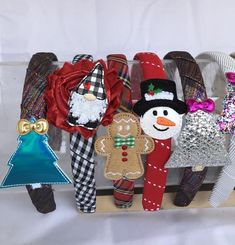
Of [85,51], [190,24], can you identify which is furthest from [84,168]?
[190,24]

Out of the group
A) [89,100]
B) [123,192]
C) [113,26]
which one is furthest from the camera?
[113,26]

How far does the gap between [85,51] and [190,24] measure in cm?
24

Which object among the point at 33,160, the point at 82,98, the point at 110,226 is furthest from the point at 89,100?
the point at 110,226

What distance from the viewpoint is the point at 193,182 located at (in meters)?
0.57

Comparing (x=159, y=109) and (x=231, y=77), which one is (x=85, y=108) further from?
(x=231, y=77)

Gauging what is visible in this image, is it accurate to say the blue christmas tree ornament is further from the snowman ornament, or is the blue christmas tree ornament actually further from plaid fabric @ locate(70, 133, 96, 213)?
the snowman ornament

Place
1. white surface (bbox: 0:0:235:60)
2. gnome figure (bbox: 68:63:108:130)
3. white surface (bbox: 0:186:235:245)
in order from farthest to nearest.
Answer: white surface (bbox: 0:0:235:60) → white surface (bbox: 0:186:235:245) → gnome figure (bbox: 68:63:108:130)

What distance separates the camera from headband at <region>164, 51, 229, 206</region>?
52 centimetres

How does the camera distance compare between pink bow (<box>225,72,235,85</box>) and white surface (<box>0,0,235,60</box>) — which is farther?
white surface (<box>0,0,235,60</box>)

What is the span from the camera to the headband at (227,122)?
1.76 feet

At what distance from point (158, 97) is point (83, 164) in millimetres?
146

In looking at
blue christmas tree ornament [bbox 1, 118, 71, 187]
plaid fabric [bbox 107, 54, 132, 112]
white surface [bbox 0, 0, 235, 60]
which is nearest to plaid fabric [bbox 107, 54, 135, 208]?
plaid fabric [bbox 107, 54, 132, 112]

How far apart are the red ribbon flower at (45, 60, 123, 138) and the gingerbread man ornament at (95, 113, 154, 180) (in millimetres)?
20

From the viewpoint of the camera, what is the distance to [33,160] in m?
0.51
